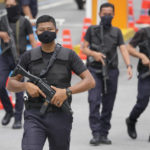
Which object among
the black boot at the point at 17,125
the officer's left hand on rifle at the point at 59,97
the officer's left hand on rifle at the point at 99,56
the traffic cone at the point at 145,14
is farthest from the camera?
the traffic cone at the point at 145,14

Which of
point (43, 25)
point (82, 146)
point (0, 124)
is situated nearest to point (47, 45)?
point (43, 25)

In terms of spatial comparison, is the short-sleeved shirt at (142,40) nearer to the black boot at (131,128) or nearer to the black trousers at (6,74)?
the black boot at (131,128)

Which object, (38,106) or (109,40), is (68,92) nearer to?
(38,106)

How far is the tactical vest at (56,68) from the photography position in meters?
6.68

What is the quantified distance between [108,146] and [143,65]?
3.96 feet

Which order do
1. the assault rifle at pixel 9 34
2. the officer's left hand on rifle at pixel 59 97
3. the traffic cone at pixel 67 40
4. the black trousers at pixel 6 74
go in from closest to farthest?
1. the officer's left hand on rifle at pixel 59 97
2. the assault rifle at pixel 9 34
3. the black trousers at pixel 6 74
4. the traffic cone at pixel 67 40

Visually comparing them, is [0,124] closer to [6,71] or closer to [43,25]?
[6,71]

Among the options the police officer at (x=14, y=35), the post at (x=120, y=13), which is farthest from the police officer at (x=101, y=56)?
the post at (x=120, y=13)

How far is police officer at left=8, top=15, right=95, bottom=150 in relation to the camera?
6.54m

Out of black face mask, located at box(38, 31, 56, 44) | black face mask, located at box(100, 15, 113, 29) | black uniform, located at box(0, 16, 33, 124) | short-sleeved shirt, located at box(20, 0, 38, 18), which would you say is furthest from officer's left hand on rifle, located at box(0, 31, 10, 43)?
short-sleeved shirt, located at box(20, 0, 38, 18)

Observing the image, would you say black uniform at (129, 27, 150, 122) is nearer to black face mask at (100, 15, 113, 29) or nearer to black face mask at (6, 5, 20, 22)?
black face mask at (100, 15, 113, 29)

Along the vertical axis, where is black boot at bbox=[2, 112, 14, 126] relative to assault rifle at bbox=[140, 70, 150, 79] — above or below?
below

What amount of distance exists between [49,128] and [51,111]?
0.16 meters

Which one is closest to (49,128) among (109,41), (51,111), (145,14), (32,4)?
(51,111)
